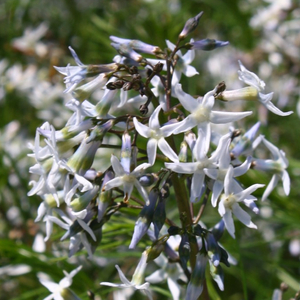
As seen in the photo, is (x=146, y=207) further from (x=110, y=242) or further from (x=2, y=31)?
(x=2, y=31)

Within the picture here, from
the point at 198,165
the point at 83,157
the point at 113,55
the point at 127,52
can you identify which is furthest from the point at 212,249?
the point at 113,55

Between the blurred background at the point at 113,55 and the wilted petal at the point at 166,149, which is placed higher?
the wilted petal at the point at 166,149

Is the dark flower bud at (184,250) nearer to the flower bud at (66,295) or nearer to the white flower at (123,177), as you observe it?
the white flower at (123,177)

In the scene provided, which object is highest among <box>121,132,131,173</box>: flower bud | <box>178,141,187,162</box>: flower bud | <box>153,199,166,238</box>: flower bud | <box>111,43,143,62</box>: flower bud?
<box>111,43,143,62</box>: flower bud

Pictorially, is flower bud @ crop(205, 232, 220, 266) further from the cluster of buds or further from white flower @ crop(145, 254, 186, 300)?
white flower @ crop(145, 254, 186, 300)

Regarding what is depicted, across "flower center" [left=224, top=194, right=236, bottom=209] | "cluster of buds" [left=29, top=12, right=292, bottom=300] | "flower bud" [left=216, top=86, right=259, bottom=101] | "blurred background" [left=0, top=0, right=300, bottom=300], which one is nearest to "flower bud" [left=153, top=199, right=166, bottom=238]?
"cluster of buds" [left=29, top=12, right=292, bottom=300]

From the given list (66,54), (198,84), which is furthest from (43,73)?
(198,84)

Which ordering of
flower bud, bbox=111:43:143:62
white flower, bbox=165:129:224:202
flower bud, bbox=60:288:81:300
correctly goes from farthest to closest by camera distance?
flower bud, bbox=60:288:81:300, flower bud, bbox=111:43:143:62, white flower, bbox=165:129:224:202

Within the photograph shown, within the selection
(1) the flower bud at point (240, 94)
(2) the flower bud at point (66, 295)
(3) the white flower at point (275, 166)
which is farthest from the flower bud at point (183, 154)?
(2) the flower bud at point (66, 295)

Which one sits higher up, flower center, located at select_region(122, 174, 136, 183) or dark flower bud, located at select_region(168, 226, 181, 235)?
flower center, located at select_region(122, 174, 136, 183)
